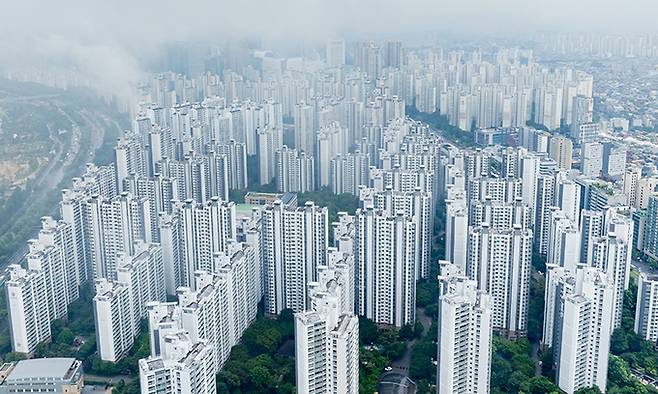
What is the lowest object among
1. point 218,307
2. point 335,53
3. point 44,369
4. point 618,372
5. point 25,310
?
point 618,372

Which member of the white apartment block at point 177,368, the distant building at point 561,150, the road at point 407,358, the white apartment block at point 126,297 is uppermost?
the distant building at point 561,150

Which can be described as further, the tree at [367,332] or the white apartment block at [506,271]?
the white apartment block at [506,271]

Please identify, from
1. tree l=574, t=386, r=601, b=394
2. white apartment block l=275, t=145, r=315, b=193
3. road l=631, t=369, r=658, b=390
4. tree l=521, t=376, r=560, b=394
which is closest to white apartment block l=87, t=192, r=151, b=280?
white apartment block l=275, t=145, r=315, b=193

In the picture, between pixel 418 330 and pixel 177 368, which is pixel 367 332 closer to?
pixel 418 330

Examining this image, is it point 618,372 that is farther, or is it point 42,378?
point 618,372

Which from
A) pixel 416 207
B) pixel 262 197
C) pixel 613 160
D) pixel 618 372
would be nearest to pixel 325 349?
pixel 618 372

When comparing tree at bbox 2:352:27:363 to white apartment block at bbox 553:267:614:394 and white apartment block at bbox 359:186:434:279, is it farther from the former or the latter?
white apartment block at bbox 553:267:614:394

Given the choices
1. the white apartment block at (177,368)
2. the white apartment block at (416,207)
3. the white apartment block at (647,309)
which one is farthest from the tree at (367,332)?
the white apartment block at (647,309)

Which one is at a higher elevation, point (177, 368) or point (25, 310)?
point (177, 368)

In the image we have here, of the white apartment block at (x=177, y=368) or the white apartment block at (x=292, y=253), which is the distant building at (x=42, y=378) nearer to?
the white apartment block at (x=177, y=368)
